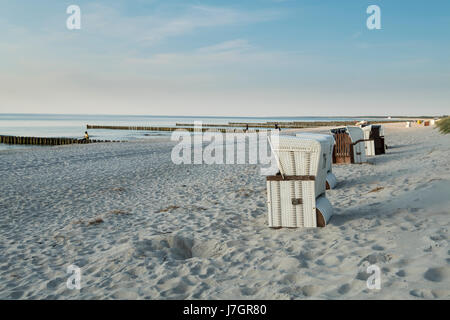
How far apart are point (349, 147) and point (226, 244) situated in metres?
7.97

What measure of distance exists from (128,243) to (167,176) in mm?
7206

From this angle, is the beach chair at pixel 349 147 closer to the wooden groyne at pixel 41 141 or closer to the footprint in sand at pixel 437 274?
the footprint in sand at pixel 437 274

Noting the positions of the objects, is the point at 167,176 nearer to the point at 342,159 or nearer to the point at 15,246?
the point at 342,159

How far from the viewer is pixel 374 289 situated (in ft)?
10.5

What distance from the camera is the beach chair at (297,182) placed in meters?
5.19

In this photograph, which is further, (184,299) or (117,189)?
(117,189)

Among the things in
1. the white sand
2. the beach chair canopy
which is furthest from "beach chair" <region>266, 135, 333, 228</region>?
the white sand

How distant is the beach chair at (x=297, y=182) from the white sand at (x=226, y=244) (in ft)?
0.81

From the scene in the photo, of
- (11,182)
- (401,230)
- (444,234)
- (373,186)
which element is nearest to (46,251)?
(401,230)

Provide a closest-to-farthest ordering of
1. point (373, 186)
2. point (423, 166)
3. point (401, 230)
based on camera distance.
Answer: point (401, 230) < point (373, 186) < point (423, 166)

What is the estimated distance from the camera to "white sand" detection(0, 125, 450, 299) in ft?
11.6

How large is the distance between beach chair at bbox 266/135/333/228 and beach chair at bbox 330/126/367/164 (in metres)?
6.58
